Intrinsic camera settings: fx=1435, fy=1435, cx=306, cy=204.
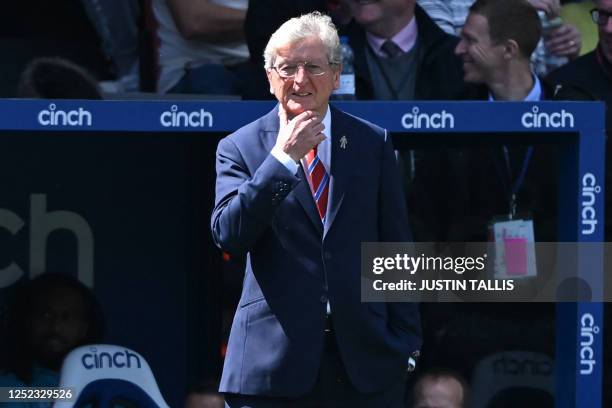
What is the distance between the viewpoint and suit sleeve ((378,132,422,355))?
432 centimetres

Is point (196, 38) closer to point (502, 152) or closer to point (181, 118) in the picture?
point (181, 118)

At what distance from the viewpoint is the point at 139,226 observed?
6398 millimetres

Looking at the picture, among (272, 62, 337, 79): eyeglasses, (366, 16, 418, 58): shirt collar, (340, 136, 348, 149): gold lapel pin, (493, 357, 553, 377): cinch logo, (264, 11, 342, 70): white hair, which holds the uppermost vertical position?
(366, 16, 418, 58): shirt collar

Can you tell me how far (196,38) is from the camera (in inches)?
246

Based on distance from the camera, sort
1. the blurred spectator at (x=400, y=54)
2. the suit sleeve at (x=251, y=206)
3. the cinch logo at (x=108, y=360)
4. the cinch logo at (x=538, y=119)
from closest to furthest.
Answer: the suit sleeve at (x=251, y=206) < the cinch logo at (x=538, y=119) < the cinch logo at (x=108, y=360) < the blurred spectator at (x=400, y=54)

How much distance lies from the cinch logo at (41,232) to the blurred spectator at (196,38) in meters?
0.70

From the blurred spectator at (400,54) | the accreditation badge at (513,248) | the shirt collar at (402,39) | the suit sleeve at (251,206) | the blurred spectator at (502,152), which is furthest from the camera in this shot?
the shirt collar at (402,39)

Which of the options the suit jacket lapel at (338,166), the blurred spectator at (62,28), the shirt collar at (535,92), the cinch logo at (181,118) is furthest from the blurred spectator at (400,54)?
the suit jacket lapel at (338,166)

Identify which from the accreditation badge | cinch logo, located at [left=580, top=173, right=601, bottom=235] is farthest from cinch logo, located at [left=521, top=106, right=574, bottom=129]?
the accreditation badge

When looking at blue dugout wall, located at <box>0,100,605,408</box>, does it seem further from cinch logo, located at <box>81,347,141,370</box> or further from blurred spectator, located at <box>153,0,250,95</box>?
cinch logo, located at <box>81,347,141,370</box>

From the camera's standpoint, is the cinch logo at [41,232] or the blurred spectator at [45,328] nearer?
the blurred spectator at [45,328]

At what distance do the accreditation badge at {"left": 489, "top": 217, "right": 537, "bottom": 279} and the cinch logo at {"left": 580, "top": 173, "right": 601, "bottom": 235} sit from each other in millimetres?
351

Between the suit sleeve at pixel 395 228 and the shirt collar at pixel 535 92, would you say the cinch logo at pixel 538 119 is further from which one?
the suit sleeve at pixel 395 228

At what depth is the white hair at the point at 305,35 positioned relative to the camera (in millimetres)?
4180
